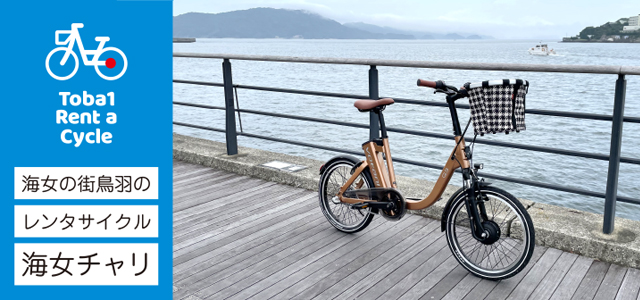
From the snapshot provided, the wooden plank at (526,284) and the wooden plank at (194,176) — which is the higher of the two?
the wooden plank at (194,176)

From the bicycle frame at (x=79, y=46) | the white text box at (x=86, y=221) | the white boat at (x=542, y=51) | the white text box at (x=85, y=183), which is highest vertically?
the white boat at (x=542, y=51)

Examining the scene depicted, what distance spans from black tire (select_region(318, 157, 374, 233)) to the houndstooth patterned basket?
3.52 feet

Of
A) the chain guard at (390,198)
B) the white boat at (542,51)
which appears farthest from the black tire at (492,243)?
the white boat at (542,51)

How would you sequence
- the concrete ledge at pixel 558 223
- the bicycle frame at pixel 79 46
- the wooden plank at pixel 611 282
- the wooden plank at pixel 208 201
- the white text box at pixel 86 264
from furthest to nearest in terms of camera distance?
the wooden plank at pixel 208 201 → the concrete ledge at pixel 558 223 → the wooden plank at pixel 611 282 → the white text box at pixel 86 264 → the bicycle frame at pixel 79 46

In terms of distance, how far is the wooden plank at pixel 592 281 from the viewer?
3.09 m

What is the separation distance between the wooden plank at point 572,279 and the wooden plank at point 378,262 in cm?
86

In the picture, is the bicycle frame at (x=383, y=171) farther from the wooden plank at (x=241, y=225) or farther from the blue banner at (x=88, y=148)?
the blue banner at (x=88, y=148)

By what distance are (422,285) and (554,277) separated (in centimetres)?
75

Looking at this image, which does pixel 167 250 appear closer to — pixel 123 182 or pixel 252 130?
pixel 123 182

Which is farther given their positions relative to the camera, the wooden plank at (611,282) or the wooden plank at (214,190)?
the wooden plank at (214,190)

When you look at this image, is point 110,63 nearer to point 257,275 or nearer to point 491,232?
point 257,275

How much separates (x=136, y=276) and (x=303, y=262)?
1691 mm

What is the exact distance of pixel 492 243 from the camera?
3252mm

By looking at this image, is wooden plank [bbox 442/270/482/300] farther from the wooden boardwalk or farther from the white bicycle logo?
the white bicycle logo
